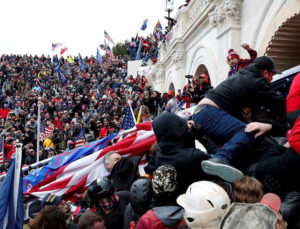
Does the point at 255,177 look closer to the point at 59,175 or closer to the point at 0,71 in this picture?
the point at 59,175

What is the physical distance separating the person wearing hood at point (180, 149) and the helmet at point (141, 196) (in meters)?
0.23

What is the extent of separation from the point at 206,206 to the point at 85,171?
11.6 feet

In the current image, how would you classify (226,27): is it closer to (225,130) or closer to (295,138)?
(225,130)

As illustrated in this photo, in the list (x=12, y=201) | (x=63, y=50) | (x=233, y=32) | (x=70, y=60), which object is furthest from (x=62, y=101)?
(x=12, y=201)

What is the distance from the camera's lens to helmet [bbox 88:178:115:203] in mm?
3652

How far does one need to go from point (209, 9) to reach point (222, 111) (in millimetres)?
9434

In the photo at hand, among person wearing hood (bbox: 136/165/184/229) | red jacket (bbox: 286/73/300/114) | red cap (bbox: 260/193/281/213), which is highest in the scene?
red jacket (bbox: 286/73/300/114)

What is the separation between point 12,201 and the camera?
171 inches

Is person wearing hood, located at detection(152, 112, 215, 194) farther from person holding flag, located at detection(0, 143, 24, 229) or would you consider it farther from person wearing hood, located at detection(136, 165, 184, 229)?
person holding flag, located at detection(0, 143, 24, 229)

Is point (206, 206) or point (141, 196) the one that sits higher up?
point (206, 206)

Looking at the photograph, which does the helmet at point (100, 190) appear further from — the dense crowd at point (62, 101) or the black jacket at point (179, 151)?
the dense crowd at point (62, 101)

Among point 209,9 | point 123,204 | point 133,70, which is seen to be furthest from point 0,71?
point 123,204

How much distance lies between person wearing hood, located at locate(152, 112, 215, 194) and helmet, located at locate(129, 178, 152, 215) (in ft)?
0.76

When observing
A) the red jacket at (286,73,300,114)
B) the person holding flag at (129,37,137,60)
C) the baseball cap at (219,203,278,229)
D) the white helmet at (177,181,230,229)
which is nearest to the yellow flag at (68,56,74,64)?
the person holding flag at (129,37,137,60)
